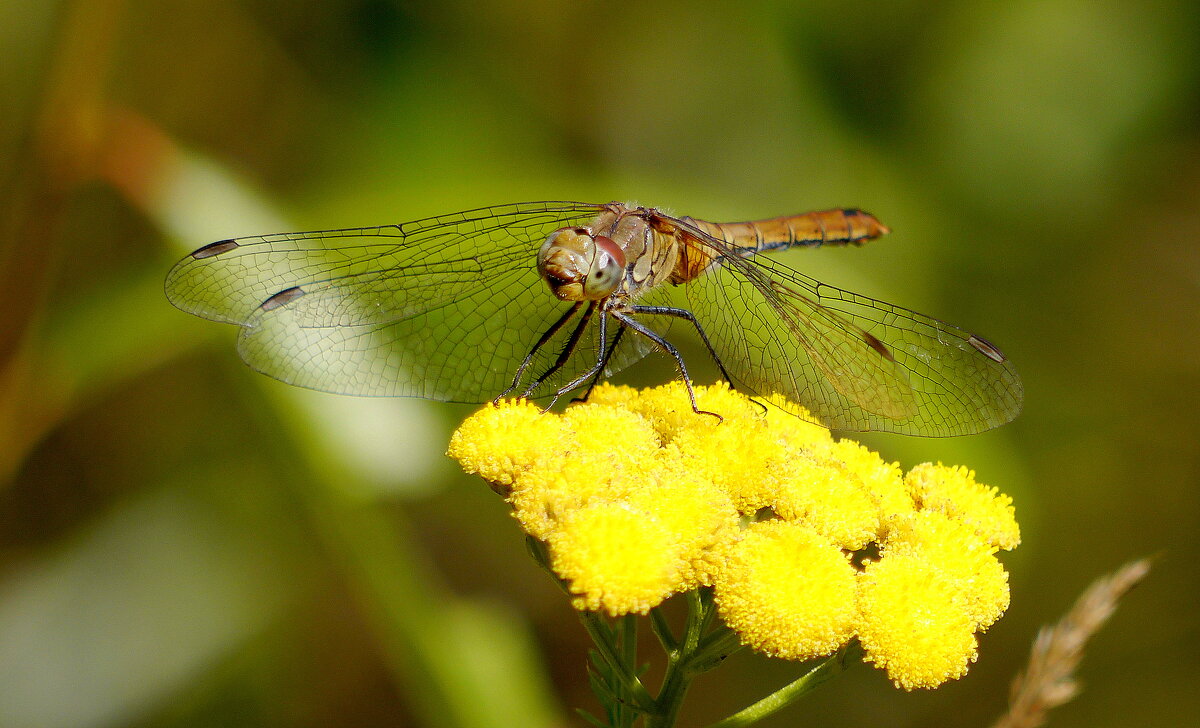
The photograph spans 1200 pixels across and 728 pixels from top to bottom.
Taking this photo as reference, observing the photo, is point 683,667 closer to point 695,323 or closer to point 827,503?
point 827,503

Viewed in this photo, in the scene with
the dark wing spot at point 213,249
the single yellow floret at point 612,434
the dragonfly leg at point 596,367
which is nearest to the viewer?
the single yellow floret at point 612,434

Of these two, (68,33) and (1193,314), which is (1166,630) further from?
(68,33)

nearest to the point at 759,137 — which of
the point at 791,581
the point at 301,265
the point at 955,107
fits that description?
the point at 955,107

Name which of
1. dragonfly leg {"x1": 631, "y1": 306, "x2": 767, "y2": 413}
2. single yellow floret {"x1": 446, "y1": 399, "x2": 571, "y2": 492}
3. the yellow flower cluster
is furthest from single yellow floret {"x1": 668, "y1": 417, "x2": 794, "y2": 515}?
dragonfly leg {"x1": 631, "y1": 306, "x2": 767, "y2": 413}

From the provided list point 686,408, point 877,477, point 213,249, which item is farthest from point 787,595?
point 213,249

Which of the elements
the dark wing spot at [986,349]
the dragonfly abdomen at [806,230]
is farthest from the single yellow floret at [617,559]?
the dragonfly abdomen at [806,230]

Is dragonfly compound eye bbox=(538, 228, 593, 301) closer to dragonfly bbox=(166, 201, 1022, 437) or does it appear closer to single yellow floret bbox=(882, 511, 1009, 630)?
dragonfly bbox=(166, 201, 1022, 437)

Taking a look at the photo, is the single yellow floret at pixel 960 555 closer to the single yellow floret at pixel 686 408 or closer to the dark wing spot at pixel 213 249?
the single yellow floret at pixel 686 408
